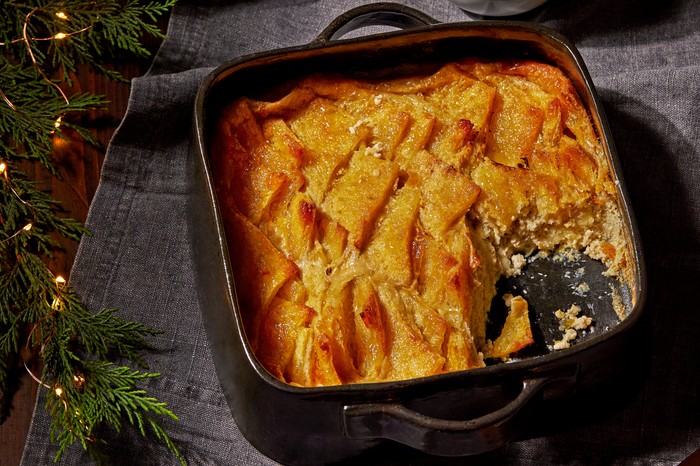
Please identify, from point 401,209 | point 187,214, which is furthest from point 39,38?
point 401,209

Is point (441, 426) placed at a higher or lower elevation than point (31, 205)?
lower

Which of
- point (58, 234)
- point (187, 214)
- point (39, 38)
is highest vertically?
point (39, 38)

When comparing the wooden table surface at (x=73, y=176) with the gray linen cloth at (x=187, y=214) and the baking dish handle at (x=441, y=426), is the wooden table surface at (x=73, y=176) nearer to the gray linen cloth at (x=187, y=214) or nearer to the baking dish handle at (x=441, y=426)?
the gray linen cloth at (x=187, y=214)

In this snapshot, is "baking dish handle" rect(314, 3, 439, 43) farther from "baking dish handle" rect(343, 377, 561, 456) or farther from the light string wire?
"baking dish handle" rect(343, 377, 561, 456)

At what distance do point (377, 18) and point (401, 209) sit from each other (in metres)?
0.62

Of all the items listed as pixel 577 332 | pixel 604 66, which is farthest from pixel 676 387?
pixel 604 66

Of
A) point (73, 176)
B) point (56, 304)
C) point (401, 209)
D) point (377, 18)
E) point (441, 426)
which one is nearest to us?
point (441, 426)

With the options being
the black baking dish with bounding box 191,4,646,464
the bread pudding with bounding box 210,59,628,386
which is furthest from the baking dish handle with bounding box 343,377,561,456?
the bread pudding with bounding box 210,59,628,386

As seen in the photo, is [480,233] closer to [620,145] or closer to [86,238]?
[620,145]

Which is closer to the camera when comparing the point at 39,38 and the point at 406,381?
the point at 406,381

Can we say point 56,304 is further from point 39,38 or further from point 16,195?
point 39,38

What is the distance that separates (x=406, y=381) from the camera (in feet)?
6.31

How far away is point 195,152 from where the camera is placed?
2236mm

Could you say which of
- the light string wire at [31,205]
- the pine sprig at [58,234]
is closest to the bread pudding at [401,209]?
the pine sprig at [58,234]
